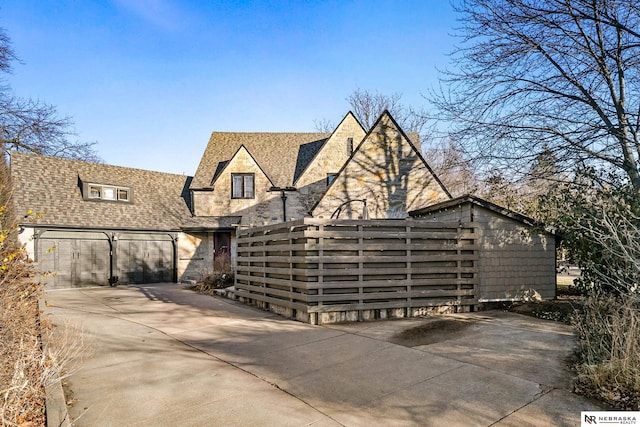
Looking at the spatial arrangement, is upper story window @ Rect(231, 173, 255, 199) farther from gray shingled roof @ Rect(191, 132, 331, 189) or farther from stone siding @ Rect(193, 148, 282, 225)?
gray shingled roof @ Rect(191, 132, 331, 189)

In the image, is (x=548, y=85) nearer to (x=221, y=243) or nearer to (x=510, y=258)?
(x=510, y=258)

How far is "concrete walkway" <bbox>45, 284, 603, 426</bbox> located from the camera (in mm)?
3756

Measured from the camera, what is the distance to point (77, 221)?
17984mm

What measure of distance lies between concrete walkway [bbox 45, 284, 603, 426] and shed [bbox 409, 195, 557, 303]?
62.3 inches

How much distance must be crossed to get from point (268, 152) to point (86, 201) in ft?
33.6

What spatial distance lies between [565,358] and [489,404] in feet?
7.47

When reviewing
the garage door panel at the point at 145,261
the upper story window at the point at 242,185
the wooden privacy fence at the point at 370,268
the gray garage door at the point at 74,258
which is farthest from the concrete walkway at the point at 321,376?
the upper story window at the point at 242,185

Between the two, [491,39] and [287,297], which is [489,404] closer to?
[287,297]

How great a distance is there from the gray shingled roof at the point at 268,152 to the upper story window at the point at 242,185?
1174 mm

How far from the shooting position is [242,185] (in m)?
21.9

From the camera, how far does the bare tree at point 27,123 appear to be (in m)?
20.8

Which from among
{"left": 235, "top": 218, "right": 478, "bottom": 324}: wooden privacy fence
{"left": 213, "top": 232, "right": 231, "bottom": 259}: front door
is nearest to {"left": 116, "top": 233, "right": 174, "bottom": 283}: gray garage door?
{"left": 213, "top": 232, "right": 231, "bottom": 259}: front door

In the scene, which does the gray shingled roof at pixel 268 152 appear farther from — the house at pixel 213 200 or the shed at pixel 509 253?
the shed at pixel 509 253

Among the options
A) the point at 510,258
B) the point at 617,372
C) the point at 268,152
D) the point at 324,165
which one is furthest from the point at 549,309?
the point at 268,152
